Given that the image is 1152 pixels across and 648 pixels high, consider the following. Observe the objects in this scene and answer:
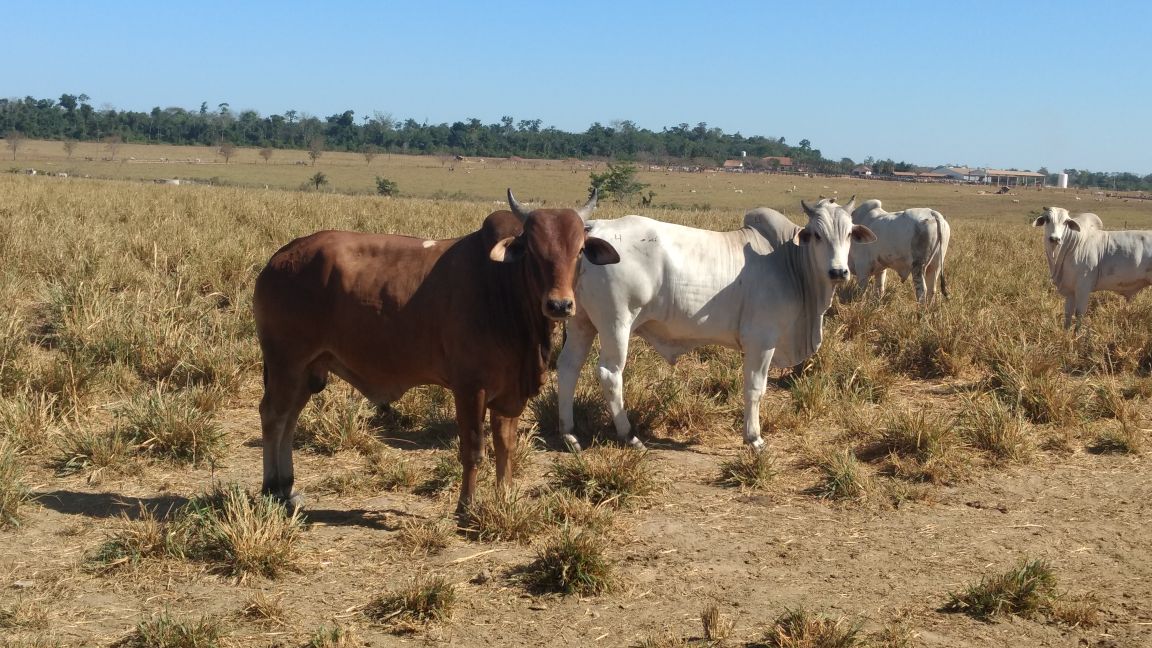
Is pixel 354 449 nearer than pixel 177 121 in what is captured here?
Yes

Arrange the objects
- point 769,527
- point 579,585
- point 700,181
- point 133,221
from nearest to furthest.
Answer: point 579,585, point 769,527, point 133,221, point 700,181

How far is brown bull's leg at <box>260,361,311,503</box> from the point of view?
20.0 feet

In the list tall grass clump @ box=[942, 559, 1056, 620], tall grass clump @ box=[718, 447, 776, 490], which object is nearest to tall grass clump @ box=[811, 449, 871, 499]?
tall grass clump @ box=[718, 447, 776, 490]

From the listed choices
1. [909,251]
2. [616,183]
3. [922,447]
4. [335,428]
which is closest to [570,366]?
[335,428]

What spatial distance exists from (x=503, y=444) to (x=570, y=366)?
1975mm

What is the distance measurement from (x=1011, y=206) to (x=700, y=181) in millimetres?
30455

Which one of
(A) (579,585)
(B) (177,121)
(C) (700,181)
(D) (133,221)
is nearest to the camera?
(A) (579,585)

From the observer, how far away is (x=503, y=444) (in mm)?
6141

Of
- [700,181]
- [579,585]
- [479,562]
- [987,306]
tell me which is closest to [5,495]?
[479,562]

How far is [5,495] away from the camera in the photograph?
→ 5879 millimetres

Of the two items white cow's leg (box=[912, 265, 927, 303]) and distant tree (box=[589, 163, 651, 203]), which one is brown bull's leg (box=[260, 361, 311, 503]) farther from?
distant tree (box=[589, 163, 651, 203])

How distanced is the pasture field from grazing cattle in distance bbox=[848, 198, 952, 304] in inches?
144

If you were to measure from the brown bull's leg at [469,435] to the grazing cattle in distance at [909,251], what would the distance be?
33.1 ft

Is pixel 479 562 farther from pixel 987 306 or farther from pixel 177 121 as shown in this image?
pixel 177 121
